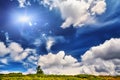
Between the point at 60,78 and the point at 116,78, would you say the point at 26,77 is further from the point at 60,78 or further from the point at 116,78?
the point at 116,78

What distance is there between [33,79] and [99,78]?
1539 cm

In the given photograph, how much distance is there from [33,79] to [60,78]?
6491 mm

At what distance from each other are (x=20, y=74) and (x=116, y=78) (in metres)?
22.3

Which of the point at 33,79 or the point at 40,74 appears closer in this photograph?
the point at 33,79

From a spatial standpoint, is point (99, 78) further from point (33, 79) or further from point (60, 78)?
point (33, 79)

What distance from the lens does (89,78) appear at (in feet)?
213

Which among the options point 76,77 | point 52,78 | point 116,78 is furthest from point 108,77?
point 52,78

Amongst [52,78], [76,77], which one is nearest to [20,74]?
[52,78]

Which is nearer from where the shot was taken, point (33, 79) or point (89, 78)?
point (33, 79)

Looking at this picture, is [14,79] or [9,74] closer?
[14,79]

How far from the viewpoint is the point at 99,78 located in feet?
214

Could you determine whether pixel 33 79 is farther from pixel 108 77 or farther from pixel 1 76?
pixel 108 77

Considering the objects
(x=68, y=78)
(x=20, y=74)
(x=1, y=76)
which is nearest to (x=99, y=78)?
(x=68, y=78)

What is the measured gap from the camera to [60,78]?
6312 centimetres
